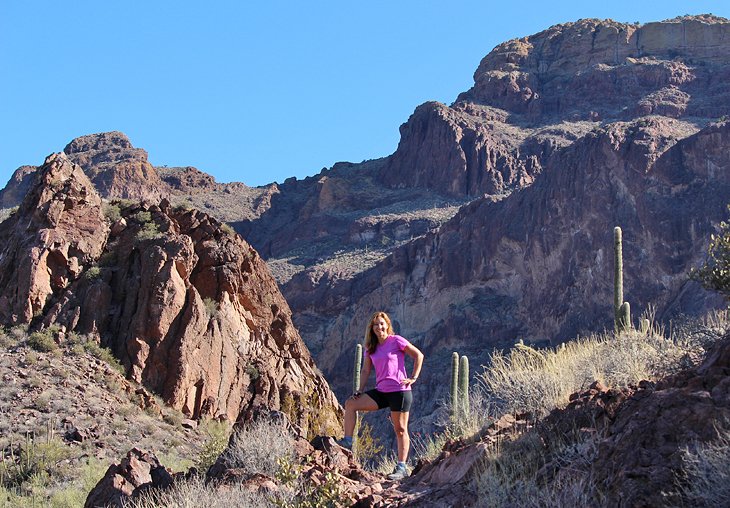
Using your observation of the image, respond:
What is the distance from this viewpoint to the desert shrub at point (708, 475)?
18.8 ft

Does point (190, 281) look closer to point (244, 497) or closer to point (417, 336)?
point (244, 497)

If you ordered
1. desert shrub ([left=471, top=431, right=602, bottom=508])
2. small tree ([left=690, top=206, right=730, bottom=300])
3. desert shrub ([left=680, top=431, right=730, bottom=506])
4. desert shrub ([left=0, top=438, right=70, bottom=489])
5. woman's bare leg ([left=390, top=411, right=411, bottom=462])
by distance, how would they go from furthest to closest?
desert shrub ([left=0, top=438, right=70, bottom=489]), small tree ([left=690, top=206, right=730, bottom=300]), woman's bare leg ([left=390, top=411, right=411, bottom=462]), desert shrub ([left=471, top=431, right=602, bottom=508]), desert shrub ([left=680, top=431, right=730, bottom=506])

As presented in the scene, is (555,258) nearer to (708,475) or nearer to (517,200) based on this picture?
(517,200)

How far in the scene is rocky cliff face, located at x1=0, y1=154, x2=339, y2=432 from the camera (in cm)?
1827

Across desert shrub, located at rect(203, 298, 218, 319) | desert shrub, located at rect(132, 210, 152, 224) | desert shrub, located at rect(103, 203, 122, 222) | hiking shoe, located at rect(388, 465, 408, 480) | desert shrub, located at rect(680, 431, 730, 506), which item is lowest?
hiking shoe, located at rect(388, 465, 408, 480)

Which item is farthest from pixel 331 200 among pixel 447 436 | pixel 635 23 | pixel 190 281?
pixel 447 436

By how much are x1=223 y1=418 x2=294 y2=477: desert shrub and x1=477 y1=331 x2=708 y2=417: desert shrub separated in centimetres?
229

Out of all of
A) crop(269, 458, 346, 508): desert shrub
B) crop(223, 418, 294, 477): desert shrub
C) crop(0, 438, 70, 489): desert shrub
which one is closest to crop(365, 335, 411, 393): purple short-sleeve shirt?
crop(223, 418, 294, 477): desert shrub

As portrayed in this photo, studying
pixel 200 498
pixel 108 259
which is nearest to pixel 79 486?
pixel 200 498

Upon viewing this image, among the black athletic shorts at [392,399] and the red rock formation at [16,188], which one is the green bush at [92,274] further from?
the red rock formation at [16,188]

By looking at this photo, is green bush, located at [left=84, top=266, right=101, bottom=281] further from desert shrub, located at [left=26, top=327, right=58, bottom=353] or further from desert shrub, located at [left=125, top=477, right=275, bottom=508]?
desert shrub, located at [left=125, top=477, right=275, bottom=508]

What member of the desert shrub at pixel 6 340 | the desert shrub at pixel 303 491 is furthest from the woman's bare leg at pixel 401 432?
the desert shrub at pixel 6 340

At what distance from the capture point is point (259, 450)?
28.8 feet

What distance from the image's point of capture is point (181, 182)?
118938mm
